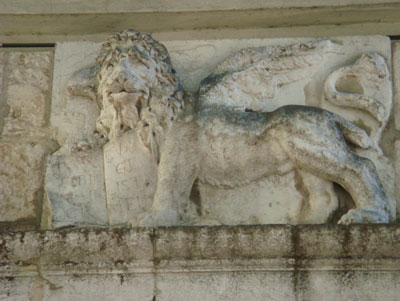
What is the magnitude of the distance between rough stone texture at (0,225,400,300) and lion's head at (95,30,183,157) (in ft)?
2.14

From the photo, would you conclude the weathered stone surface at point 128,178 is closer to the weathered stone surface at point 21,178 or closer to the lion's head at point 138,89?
the lion's head at point 138,89

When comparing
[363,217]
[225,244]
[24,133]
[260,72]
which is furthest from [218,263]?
[24,133]

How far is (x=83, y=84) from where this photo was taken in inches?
203

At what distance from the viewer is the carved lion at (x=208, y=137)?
4.74 metres

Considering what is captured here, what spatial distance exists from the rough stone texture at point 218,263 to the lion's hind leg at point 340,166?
13.0 inches

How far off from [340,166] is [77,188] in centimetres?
130

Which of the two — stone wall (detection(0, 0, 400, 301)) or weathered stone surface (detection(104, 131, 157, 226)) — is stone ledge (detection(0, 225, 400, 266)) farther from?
weathered stone surface (detection(104, 131, 157, 226))

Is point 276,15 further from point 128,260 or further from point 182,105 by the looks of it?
point 128,260

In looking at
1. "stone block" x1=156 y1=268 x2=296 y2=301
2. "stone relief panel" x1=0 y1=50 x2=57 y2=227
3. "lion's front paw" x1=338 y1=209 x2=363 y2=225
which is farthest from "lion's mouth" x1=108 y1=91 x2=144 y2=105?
"lion's front paw" x1=338 y1=209 x2=363 y2=225

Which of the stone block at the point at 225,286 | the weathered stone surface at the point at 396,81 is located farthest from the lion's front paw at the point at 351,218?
the weathered stone surface at the point at 396,81

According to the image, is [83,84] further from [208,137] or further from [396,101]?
[396,101]

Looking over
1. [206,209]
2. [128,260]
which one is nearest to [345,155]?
[206,209]

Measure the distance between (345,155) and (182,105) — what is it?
0.86 metres

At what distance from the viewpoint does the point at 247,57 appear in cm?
519
